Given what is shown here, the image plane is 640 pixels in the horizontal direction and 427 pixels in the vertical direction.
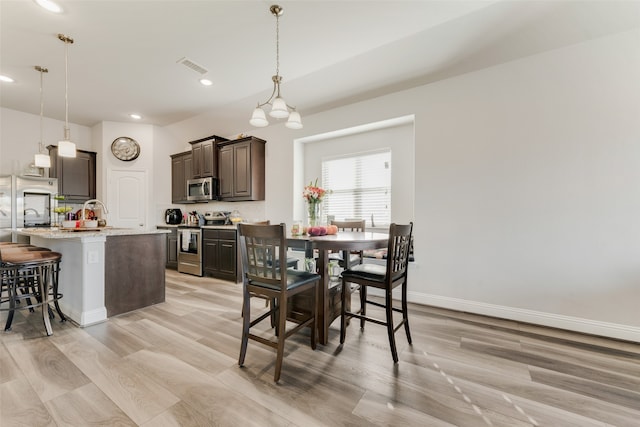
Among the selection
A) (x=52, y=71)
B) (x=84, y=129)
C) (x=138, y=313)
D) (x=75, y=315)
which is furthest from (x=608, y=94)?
(x=84, y=129)

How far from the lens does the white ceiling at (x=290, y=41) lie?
2158 millimetres

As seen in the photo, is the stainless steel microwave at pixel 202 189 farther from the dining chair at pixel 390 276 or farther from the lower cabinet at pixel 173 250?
the dining chair at pixel 390 276

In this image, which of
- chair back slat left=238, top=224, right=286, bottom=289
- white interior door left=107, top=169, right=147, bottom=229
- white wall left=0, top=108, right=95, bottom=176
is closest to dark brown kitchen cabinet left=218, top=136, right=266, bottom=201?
white interior door left=107, top=169, right=147, bottom=229

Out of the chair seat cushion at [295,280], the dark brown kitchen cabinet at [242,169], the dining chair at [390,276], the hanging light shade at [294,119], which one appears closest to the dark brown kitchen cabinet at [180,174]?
the dark brown kitchen cabinet at [242,169]

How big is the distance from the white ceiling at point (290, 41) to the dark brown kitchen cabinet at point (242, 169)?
2.92ft

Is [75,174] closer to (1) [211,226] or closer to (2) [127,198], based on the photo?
(2) [127,198]

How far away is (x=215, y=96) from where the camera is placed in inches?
151

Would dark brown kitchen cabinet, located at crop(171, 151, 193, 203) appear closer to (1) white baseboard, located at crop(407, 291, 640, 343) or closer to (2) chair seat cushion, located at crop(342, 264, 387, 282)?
(2) chair seat cushion, located at crop(342, 264, 387, 282)

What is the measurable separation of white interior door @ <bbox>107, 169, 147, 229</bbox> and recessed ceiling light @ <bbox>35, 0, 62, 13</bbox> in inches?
136

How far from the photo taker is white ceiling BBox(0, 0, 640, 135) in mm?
2158

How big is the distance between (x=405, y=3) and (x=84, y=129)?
21.2 ft

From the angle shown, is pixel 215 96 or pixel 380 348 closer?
pixel 380 348

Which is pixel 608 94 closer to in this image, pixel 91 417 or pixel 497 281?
pixel 497 281

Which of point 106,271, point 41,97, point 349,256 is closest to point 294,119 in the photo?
point 349,256
